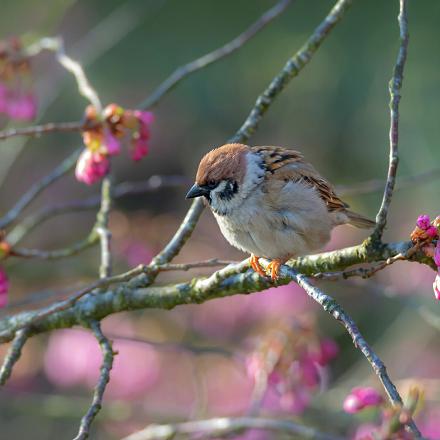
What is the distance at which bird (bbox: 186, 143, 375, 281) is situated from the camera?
9.39 feet

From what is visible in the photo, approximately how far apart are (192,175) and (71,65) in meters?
5.39

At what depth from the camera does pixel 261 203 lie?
291cm

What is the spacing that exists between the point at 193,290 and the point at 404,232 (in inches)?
173

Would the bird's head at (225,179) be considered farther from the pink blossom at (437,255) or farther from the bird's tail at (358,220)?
the pink blossom at (437,255)

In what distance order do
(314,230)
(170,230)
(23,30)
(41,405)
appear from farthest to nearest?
1. (23,30)
2. (170,230)
3. (41,405)
4. (314,230)

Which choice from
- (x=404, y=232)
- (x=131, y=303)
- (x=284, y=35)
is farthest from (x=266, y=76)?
(x=131, y=303)

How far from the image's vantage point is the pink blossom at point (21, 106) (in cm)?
338

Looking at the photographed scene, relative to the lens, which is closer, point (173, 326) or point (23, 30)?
point (173, 326)

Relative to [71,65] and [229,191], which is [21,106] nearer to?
[71,65]

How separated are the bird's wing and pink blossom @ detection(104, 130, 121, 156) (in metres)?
0.60

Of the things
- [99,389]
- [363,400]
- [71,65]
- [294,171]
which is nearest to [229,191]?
[294,171]

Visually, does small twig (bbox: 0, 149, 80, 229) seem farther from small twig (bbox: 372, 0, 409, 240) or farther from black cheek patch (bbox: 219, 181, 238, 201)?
small twig (bbox: 372, 0, 409, 240)

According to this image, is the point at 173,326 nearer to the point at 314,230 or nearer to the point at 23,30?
the point at 314,230

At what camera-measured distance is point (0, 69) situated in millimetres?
3340
